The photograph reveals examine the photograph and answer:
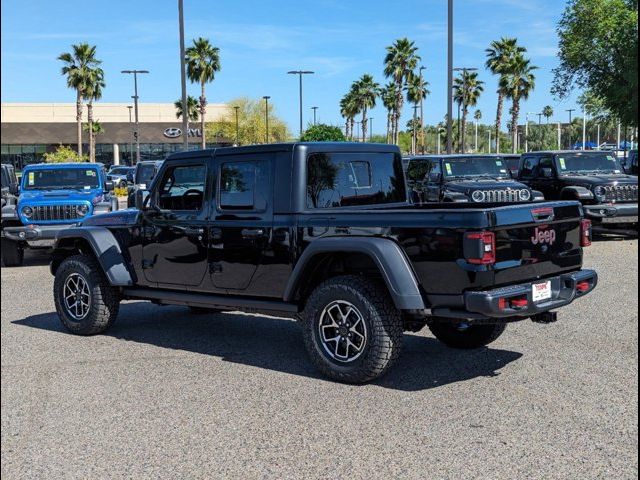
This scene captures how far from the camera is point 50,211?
1391 centimetres

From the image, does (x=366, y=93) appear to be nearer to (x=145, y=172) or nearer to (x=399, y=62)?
(x=399, y=62)

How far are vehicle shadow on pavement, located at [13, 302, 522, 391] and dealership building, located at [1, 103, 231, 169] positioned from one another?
5534 cm

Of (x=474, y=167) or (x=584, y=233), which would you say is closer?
(x=584, y=233)

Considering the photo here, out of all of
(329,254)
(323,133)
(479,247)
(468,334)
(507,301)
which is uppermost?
(323,133)

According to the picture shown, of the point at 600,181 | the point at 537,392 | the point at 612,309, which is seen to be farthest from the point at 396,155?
the point at 600,181

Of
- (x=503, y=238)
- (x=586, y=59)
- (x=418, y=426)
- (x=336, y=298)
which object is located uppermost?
(x=586, y=59)

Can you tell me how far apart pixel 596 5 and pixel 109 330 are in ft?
93.6

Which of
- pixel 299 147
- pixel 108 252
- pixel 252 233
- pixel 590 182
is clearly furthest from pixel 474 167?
pixel 252 233

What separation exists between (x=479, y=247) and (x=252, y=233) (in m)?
2.09

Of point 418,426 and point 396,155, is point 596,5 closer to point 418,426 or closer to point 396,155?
point 396,155

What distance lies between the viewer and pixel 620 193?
15.6m

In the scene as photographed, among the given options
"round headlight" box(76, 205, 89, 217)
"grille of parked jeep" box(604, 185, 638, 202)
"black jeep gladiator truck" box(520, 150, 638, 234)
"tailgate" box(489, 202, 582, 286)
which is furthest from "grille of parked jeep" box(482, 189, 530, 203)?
"tailgate" box(489, 202, 582, 286)

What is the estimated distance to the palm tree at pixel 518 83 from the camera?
60094 mm

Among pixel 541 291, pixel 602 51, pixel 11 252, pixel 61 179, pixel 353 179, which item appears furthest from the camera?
pixel 602 51
